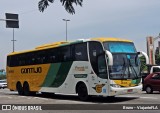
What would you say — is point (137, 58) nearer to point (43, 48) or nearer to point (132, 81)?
point (132, 81)

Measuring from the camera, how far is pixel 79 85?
60.3 feet

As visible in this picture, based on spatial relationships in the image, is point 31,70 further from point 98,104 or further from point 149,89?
point 98,104

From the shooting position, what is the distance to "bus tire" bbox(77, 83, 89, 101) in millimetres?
17797

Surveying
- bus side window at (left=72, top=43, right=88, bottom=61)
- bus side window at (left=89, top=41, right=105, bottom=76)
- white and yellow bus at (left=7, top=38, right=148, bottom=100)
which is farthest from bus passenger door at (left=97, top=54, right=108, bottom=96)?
bus side window at (left=72, top=43, right=88, bottom=61)

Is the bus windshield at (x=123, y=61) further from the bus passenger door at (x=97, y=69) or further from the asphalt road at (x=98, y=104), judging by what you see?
the asphalt road at (x=98, y=104)

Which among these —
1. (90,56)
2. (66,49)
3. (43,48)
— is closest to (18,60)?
(43,48)

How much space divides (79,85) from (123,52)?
9.73 ft

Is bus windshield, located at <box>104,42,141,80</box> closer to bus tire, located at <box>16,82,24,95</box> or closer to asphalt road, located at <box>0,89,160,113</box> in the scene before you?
asphalt road, located at <box>0,89,160,113</box>

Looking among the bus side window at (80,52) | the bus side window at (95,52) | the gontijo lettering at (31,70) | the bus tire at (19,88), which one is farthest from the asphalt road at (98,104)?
the bus tire at (19,88)

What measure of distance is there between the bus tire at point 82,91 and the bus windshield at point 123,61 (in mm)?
2035

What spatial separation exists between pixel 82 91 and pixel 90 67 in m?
1.57

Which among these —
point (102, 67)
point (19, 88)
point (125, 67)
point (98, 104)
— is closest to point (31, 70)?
point (19, 88)

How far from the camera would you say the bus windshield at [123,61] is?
662 inches

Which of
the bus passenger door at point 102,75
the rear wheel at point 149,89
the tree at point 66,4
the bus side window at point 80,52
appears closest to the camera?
the tree at point 66,4
